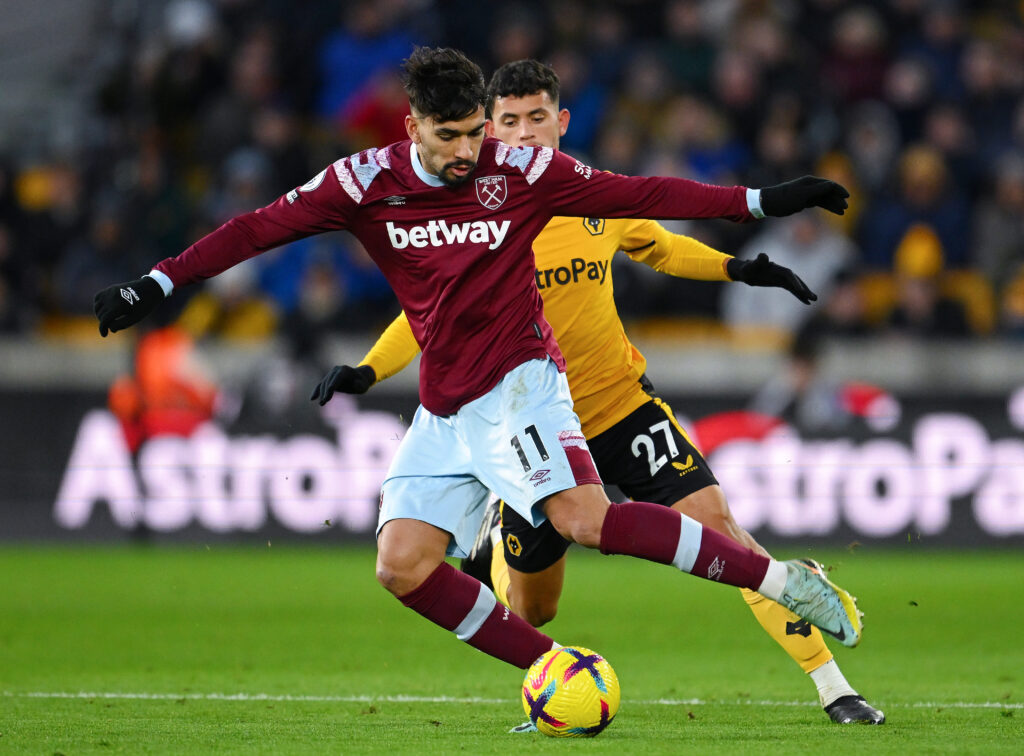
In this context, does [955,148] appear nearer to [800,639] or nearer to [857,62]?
[857,62]

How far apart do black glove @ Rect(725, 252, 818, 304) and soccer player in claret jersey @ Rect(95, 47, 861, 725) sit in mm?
569

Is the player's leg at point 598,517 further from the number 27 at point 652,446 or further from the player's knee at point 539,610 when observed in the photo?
the player's knee at point 539,610

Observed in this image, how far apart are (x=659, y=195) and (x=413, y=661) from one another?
11.9ft

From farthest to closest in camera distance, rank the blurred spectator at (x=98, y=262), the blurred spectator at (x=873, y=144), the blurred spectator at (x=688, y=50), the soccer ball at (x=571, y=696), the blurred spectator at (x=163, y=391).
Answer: the blurred spectator at (x=688, y=50) → the blurred spectator at (x=98, y=262) → the blurred spectator at (x=873, y=144) → the blurred spectator at (x=163, y=391) → the soccer ball at (x=571, y=696)

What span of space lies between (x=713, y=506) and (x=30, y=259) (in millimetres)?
11445

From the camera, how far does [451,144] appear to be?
551 centimetres

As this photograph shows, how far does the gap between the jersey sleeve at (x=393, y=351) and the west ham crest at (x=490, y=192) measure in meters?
0.78

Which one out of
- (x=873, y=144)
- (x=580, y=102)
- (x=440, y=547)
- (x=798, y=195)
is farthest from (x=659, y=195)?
(x=580, y=102)

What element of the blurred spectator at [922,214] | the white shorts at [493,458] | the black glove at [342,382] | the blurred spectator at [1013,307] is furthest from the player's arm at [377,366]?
the blurred spectator at [922,214]

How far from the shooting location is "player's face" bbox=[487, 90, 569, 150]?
21.8 ft

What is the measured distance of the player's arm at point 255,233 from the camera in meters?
5.55

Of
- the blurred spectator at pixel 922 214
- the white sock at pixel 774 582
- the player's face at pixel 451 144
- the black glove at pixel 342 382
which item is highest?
the blurred spectator at pixel 922 214

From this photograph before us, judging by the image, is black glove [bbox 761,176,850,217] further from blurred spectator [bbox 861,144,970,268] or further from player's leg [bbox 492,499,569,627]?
blurred spectator [bbox 861,144,970,268]

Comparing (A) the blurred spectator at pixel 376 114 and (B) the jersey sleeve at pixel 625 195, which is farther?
(A) the blurred spectator at pixel 376 114
